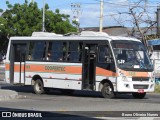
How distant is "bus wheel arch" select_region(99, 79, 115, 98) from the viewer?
2241 centimetres

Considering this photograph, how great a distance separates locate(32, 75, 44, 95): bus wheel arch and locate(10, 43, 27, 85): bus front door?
0.73 m

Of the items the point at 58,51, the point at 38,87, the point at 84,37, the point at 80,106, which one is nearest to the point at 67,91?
the point at 38,87

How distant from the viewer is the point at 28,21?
58844mm

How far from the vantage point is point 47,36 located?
25.6 meters

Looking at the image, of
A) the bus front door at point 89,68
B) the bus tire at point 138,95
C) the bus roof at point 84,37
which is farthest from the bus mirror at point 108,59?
the bus tire at point 138,95

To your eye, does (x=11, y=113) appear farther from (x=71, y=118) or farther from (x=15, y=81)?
(x=15, y=81)

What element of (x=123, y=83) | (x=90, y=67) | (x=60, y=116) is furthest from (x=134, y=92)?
(x=60, y=116)

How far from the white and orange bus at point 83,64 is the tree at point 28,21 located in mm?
30762

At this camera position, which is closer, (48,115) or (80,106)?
(48,115)

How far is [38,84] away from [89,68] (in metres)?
3.48

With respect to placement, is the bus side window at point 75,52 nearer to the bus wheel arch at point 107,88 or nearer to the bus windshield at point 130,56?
the bus wheel arch at point 107,88

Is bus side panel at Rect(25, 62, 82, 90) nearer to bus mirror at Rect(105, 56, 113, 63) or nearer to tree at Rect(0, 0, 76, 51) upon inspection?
bus mirror at Rect(105, 56, 113, 63)

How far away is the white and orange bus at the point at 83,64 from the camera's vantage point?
73.2ft

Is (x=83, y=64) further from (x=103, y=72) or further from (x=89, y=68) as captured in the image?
(x=103, y=72)
